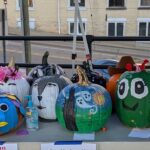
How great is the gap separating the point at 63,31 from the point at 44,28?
1.07 metres

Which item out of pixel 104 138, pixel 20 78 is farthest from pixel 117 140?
pixel 20 78

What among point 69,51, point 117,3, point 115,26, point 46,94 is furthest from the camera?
point 117,3

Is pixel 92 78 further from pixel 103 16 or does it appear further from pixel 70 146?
pixel 103 16

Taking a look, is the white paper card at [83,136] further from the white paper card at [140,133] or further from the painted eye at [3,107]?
the painted eye at [3,107]

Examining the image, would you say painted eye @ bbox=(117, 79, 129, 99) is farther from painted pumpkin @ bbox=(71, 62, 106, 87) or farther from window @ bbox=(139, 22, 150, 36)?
window @ bbox=(139, 22, 150, 36)

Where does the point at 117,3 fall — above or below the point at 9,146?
above

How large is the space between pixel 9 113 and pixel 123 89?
40cm

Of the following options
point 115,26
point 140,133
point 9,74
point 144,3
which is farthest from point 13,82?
point 144,3

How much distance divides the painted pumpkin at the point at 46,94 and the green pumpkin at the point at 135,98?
0.22 metres

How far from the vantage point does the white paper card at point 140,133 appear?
3.73ft

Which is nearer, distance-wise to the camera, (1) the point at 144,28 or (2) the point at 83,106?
(2) the point at 83,106

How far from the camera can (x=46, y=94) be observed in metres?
1.20

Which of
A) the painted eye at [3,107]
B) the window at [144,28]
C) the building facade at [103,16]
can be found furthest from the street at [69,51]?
the painted eye at [3,107]

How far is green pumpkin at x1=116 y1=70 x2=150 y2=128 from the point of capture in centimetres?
114
